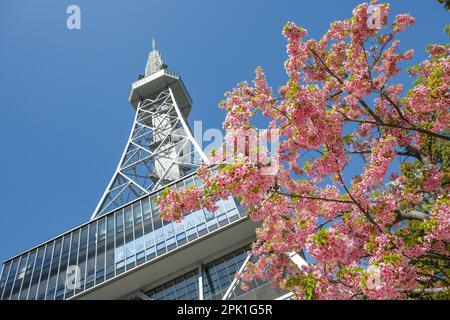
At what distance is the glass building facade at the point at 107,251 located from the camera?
2706 cm

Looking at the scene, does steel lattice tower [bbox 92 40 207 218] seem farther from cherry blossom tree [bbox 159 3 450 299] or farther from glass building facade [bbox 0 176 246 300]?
cherry blossom tree [bbox 159 3 450 299]

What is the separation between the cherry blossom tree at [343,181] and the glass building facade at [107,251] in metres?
15.8

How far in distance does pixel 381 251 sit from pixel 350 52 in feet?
18.4

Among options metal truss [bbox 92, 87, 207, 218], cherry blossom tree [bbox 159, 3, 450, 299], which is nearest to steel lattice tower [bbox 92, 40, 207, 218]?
metal truss [bbox 92, 87, 207, 218]

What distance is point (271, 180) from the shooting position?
6.41 m

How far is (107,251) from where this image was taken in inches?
1128

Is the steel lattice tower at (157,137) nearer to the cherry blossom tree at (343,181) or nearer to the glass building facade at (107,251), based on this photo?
the glass building facade at (107,251)

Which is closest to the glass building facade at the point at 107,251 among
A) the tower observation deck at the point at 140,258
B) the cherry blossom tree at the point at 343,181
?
the tower observation deck at the point at 140,258

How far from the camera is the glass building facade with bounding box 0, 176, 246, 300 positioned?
88.8 ft

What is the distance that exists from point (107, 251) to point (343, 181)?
2513cm

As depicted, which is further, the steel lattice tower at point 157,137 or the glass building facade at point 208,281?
the steel lattice tower at point 157,137

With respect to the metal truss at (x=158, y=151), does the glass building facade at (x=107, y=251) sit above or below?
below
